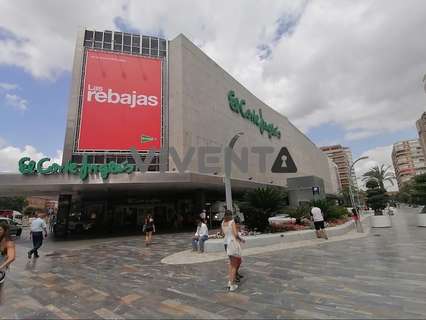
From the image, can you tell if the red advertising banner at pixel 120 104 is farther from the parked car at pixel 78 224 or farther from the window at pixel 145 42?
the parked car at pixel 78 224

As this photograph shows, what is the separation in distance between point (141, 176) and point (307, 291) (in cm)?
1422

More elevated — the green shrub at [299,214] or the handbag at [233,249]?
the green shrub at [299,214]

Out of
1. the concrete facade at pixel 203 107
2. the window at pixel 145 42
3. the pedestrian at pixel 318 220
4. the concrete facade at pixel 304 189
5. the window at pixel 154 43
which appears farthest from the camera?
the concrete facade at pixel 304 189

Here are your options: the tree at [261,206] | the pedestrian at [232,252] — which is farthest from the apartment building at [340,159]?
the pedestrian at [232,252]

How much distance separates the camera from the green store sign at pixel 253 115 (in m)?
30.3

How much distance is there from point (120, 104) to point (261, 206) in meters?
15.6

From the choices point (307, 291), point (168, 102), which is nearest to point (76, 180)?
point (168, 102)

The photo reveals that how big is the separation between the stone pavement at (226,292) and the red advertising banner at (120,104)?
1349cm

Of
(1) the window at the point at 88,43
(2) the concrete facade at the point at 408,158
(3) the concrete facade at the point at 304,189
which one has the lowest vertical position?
(3) the concrete facade at the point at 304,189

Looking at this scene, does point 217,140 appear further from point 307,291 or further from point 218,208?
point 307,291

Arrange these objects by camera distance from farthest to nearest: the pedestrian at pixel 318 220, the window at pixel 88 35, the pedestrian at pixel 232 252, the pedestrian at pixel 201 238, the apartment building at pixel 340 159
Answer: the apartment building at pixel 340 159 < the window at pixel 88 35 < the pedestrian at pixel 318 220 < the pedestrian at pixel 201 238 < the pedestrian at pixel 232 252

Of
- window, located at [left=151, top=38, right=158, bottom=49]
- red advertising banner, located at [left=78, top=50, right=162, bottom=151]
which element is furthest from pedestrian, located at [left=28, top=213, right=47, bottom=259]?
window, located at [left=151, top=38, right=158, bottom=49]

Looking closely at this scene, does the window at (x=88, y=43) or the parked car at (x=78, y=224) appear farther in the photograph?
the parked car at (x=78, y=224)

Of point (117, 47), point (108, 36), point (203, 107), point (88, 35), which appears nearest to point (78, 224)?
point (203, 107)
